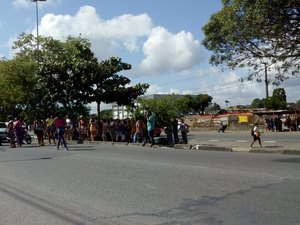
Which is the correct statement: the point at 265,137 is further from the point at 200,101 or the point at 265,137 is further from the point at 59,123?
the point at 200,101

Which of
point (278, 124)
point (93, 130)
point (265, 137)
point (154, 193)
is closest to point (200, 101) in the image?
point (278, 124)

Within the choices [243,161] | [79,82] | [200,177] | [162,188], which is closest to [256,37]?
[243,161]

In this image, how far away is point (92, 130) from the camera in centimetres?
2686

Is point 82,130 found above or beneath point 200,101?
beneath

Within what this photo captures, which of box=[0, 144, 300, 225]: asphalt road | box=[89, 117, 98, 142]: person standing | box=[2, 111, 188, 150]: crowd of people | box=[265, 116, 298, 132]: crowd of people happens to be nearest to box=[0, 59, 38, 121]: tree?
box=[2, 111, 188, 150]: crowd of people

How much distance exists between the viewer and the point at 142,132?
23.2 meters

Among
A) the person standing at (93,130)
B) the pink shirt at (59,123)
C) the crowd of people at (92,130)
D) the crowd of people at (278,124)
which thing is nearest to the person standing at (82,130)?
the crowd of people at (92,130)

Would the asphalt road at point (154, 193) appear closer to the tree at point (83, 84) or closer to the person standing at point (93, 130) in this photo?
the person standing at point (93, 130)

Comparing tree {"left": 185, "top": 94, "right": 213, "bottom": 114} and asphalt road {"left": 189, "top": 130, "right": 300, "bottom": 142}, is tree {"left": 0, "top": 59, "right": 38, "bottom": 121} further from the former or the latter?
tree {"left": 185, "top": 94, "right": 213, "bottom": 114}

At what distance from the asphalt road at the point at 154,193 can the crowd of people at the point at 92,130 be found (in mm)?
7954

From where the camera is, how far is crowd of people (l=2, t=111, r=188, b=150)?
2166 cm

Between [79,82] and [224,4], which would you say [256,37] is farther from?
[79,82]

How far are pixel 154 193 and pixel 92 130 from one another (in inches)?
731

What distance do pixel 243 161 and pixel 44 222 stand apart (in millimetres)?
8332
